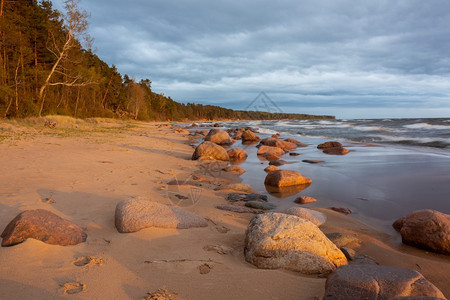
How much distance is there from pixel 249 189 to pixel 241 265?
3.76m

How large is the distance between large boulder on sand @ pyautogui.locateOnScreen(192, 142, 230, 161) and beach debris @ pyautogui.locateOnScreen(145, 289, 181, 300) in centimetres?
823

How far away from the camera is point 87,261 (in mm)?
2555

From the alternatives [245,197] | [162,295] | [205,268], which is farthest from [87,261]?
[245,197]

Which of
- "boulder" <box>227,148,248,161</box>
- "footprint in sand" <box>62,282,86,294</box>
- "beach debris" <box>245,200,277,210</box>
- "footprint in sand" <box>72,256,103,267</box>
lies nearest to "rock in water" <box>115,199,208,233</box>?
"footprint in sand" <box>72,256,103,267</box>

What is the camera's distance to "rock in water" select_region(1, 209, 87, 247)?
2.77 meters

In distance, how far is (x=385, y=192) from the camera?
633cm

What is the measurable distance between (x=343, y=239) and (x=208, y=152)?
7463mm

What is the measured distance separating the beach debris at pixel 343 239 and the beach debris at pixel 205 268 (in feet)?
6.29

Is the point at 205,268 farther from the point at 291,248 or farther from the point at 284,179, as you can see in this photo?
the point at 284,179

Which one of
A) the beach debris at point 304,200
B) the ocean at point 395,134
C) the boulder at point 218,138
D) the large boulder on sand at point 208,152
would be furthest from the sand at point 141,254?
the ocean at point 395,134

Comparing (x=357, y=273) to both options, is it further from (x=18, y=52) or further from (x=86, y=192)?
(x=18, y=52)

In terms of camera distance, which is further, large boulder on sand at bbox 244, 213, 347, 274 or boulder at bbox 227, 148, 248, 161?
boulder at bbox 227, 148, 248, 161

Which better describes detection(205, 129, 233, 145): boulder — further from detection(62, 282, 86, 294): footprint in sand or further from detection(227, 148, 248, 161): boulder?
detection(62, 282, 86, 294): footprint in sand

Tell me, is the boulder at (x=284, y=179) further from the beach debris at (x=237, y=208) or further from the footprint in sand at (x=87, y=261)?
the footprint in sand at (x=87, y=261)
